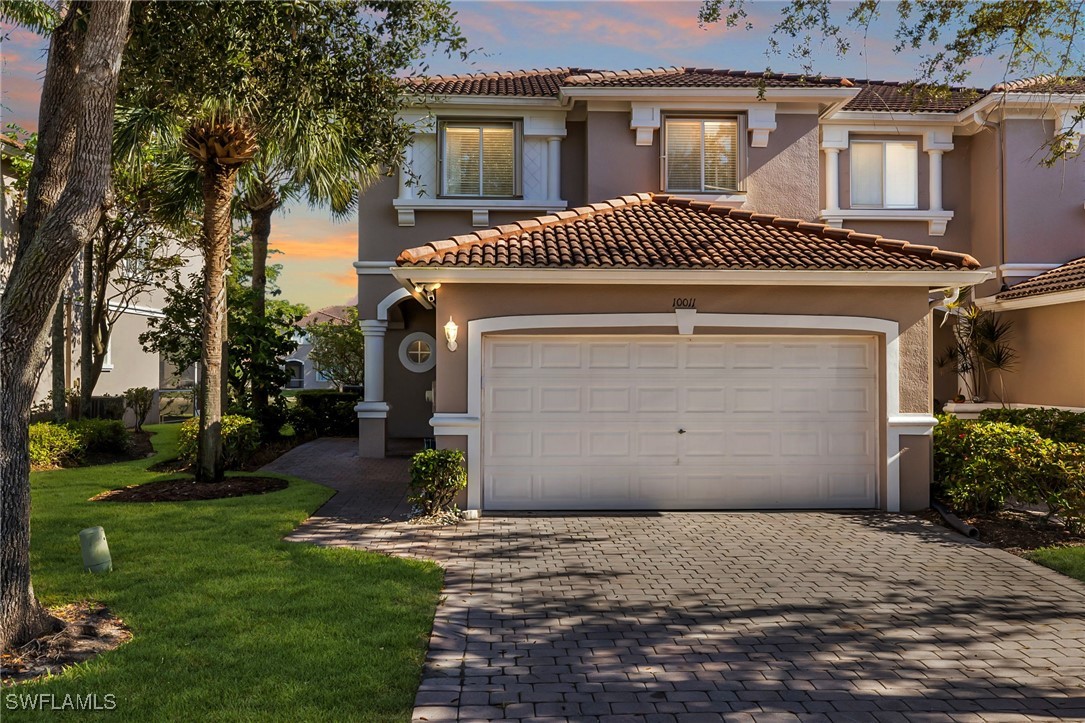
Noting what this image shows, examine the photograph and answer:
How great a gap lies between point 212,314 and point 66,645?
8581mm

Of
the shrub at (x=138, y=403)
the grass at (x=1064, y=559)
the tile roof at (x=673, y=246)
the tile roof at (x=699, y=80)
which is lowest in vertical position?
the grass at (x=1064, y=559)

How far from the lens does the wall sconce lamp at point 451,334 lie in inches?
445

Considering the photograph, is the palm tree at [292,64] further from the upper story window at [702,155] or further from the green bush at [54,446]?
the green bush at [54,446]

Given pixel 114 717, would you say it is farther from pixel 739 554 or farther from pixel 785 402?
pixel 785 402

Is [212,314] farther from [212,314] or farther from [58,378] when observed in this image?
[58,378]

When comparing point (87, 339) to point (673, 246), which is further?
point (87, 339)

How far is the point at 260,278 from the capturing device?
2220 centimetres

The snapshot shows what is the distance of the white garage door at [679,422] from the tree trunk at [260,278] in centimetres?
1085

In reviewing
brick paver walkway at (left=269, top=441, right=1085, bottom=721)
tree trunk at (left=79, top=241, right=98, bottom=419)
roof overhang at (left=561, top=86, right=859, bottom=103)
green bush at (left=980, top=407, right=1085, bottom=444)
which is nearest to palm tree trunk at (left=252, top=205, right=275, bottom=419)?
tree trunk at (left=79, top=241, right=98, bottom=419)

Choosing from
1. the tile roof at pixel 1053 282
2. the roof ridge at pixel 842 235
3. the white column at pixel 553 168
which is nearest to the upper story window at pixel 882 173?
the tile roof at pixel 1053 282

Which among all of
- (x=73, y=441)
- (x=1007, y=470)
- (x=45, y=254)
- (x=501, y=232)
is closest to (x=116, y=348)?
(x=73, y=441)

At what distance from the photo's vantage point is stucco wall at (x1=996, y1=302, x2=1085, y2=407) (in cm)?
1523

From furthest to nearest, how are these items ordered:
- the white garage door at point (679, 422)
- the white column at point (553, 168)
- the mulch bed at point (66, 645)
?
the white column at point (553, 168)
the white garage door at point (679, 422)
the mulch bed at point (66, 645)

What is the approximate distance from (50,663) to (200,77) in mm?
6730
